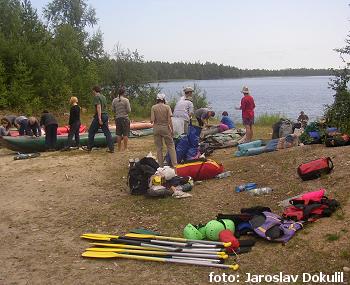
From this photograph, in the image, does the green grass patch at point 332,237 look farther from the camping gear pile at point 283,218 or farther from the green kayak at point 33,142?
the green kayak at point 33,142

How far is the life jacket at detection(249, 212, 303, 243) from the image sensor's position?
16.2 feet

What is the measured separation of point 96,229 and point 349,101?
705 centimetres

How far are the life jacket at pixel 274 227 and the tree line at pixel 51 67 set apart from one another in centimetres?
1586

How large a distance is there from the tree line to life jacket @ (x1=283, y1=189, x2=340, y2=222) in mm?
15798

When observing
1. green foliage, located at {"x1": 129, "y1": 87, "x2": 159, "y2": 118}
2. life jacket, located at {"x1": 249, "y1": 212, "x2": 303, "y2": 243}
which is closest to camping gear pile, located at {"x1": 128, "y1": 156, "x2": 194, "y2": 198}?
life jacket, located at {"x1": 249, "y1": 212, "x2": 303, "y2": 243}

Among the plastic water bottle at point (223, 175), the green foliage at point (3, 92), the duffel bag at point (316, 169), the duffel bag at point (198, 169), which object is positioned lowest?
the plastic water bottle at point (223, 175)

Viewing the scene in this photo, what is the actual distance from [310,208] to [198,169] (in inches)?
113

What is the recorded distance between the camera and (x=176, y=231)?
18.6 ft

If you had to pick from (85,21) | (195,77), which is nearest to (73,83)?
(85,21)

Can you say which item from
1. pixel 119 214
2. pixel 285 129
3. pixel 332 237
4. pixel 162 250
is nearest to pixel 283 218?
pixel 332 237

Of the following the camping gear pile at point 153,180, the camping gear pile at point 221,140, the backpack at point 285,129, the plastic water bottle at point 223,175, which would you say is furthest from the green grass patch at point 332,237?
the camping gear pile at point 221,140

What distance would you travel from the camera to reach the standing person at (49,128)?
11866 mm

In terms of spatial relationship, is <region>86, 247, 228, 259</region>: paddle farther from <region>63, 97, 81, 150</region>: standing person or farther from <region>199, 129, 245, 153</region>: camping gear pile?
<region>63, 97, 81, 150</region>: standing person

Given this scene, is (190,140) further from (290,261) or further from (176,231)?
(290,261)
